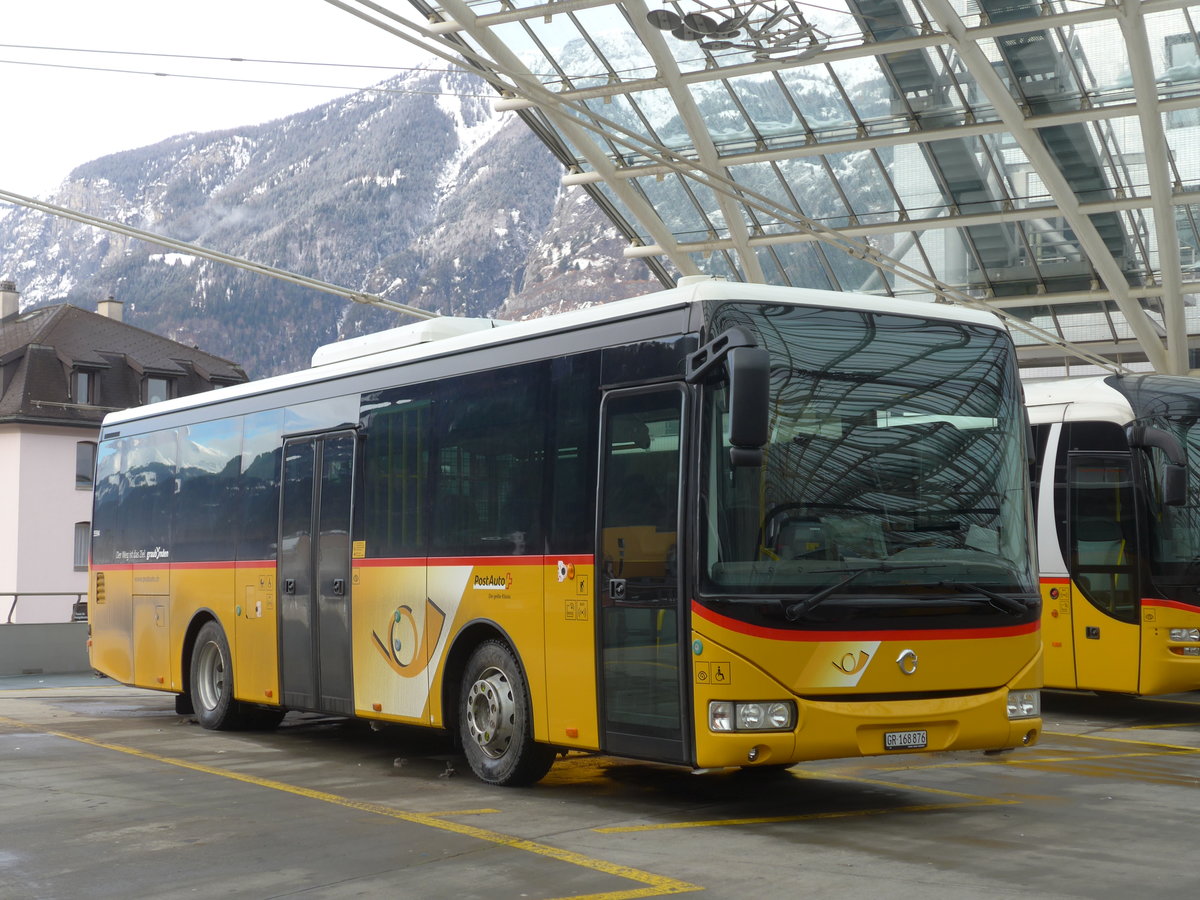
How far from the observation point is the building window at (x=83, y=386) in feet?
197

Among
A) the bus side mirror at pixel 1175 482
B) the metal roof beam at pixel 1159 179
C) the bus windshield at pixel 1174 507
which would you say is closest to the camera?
the bus side mirror at pixel 1175 482

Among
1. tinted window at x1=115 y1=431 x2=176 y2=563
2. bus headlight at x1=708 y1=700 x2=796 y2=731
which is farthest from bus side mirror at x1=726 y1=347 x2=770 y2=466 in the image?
tinted window at x1=115 y1=431 x2=176 y2=563

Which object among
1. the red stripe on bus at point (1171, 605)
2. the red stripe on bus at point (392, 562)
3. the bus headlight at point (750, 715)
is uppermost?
the red stripe on bus at point (392, 562)

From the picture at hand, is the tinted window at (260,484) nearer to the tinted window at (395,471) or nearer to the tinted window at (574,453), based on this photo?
the tinted window at (395,471)

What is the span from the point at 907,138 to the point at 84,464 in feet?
130

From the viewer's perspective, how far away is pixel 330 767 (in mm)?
11750

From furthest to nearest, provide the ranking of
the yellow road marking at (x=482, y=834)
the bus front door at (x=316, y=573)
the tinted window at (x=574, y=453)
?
1. the bus front door at (x=316, y=573)
2. the tinted window at (x=574, y=453)
3. the yellow road marking at (x=482, y=834)

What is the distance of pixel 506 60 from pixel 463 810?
1839cm

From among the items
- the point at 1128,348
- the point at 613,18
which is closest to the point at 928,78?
the point at 613,18

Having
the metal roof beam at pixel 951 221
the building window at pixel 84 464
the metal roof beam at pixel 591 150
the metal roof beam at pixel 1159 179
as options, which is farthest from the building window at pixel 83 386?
the metal roof beam at pixel 1159 179

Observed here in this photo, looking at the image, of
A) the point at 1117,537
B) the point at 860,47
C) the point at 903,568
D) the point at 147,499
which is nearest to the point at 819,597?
the point at 903,568

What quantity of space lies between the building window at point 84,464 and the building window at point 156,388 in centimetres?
418

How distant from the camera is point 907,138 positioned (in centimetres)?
2723

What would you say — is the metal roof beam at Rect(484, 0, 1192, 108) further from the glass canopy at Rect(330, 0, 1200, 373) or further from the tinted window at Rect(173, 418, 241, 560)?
the tinted window at Rect(173, 418, 241, 560)
